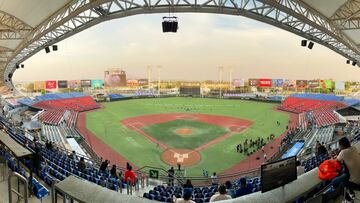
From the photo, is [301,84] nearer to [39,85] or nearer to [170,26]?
[170,26]

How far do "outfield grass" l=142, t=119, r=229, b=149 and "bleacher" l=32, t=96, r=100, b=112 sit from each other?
2042 centimetres

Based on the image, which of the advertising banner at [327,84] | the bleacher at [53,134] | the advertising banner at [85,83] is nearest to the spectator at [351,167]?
the bleacher at [53,134]

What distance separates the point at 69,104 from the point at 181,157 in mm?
35531

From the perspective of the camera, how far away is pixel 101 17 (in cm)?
1808

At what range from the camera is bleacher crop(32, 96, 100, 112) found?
4348cm

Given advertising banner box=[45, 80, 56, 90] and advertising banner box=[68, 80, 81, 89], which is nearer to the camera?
advertising banner box=[45, 80, 56, 90]

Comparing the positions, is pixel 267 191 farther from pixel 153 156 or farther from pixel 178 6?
pixel 153 156

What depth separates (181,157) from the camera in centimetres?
2094

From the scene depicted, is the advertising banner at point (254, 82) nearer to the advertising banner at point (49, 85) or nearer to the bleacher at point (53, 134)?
the advertising banner at point (49, 85)

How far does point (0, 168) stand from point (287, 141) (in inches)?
850

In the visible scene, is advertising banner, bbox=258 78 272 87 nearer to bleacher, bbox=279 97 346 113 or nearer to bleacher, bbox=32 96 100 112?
bleacher, bbox=279 97 346 113

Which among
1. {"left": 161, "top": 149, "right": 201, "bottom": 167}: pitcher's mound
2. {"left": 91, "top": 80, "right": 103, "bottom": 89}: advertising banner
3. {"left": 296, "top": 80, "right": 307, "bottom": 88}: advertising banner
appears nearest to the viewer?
{"left": 161, "top": 149, "right": 201, "bottom": 167}: pitcher's mound

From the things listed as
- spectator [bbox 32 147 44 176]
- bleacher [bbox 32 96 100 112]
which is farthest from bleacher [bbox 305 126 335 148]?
bleacher [bbox 32 96 100 112]

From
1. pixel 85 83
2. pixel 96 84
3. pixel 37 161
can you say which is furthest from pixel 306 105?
pixel 85 83
